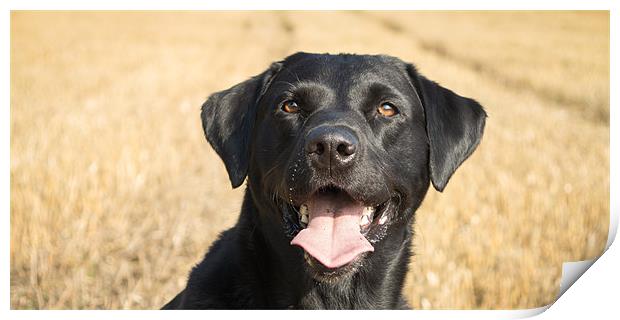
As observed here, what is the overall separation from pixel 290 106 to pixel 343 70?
35 cm

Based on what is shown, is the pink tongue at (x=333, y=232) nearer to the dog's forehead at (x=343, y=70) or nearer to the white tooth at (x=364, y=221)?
the white tooth at (x=364, y=221)

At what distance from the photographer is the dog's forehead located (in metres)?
3.72

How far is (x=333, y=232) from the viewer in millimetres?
3430

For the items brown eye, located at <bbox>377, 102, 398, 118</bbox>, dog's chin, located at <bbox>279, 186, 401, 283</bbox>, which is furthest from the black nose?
brown eye, located at <bbox>377, 102, 398, 118</bbox>

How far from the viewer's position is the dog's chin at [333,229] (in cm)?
338

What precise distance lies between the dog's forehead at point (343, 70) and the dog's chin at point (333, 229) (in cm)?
60

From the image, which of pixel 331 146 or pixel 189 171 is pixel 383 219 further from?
pixel 189 171

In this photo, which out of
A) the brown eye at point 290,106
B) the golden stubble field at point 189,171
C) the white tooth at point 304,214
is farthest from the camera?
the golden stubble field at point 189,171

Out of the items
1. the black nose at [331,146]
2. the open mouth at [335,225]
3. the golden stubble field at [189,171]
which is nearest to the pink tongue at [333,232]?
the open mouth at [335,225]
